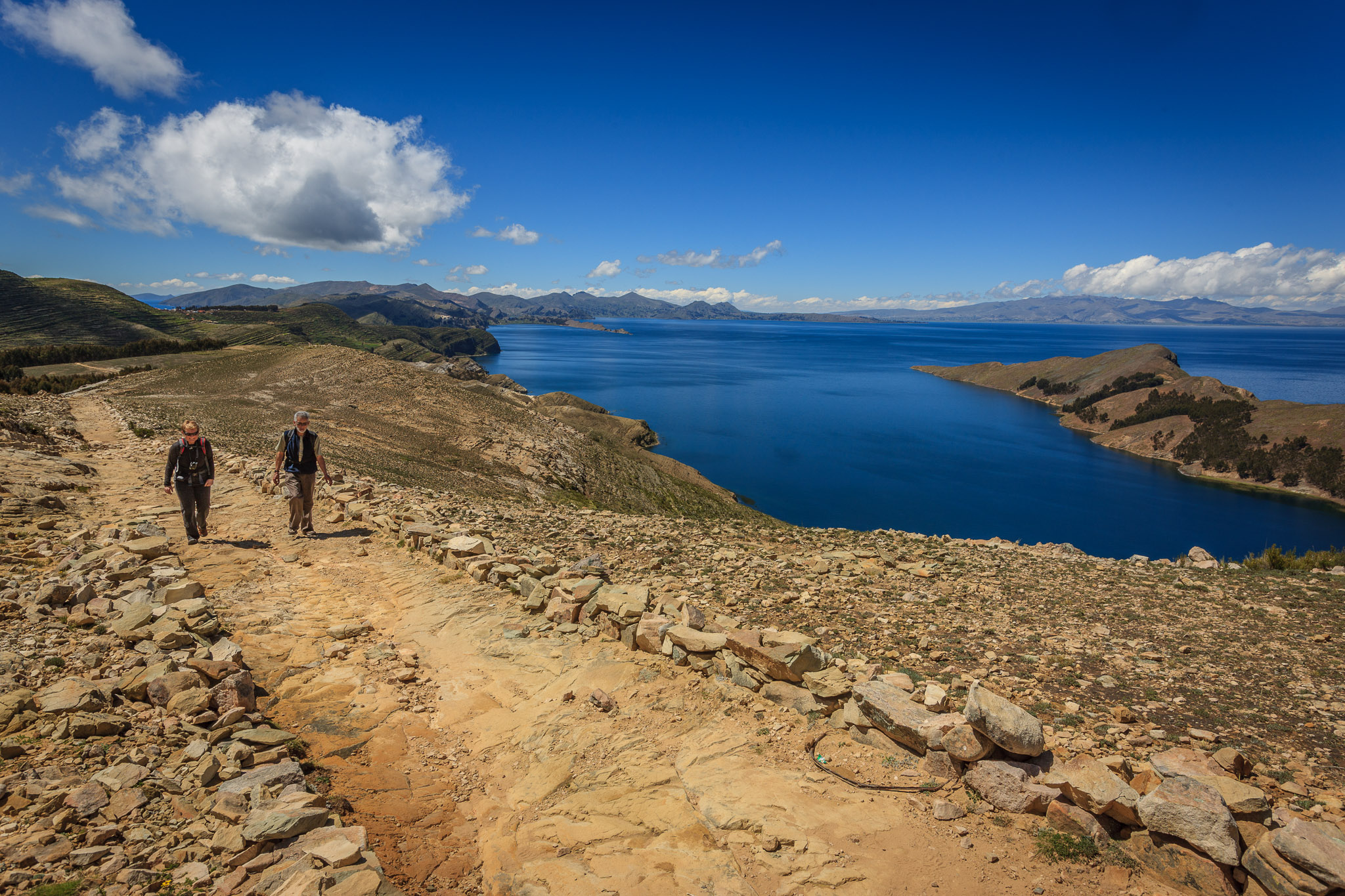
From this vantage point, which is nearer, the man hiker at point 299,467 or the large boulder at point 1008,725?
the large boulder at point 1008,725

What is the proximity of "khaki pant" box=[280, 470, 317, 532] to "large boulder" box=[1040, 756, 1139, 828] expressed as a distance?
13.3 metres

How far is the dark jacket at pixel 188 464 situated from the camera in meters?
10.7

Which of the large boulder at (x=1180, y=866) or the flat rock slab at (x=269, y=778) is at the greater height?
Answer: the flat rock slab at (x=269, y=778)

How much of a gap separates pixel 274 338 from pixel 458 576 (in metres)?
136

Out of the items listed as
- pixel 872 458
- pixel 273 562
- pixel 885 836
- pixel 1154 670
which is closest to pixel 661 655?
pixel 885 836

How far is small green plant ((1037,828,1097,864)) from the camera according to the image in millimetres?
4742

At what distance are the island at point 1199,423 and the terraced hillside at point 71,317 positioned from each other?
Result: 462 feet

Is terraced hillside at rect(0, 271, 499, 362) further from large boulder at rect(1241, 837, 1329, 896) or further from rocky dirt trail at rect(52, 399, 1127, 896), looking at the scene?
large boulder at rect(1241, 837, 1329, 896)

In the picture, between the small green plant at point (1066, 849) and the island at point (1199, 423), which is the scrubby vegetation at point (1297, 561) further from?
the island at point (1199, 423)

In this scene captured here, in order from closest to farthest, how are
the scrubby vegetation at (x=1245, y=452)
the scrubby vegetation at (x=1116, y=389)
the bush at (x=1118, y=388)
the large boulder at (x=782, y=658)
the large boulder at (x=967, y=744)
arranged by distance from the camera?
the large boulder at (x=967, y=744) < the large boulder at (x=782, y=658) < the scrubby vegetation at (x=1245, y=452) < the scrubby vegetation at (x=1116, y=389) < the bush at (x=1118, y=388)

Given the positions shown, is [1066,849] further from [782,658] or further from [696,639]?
[696,639]

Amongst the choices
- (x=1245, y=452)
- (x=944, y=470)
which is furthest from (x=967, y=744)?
(x=1245, y=452)

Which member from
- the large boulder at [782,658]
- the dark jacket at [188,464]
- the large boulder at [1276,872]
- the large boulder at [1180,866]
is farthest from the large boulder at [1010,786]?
the dark jacket at [188,464]

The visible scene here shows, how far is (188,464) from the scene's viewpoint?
10789mm
